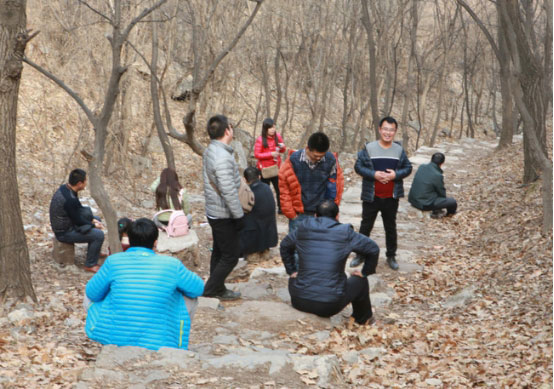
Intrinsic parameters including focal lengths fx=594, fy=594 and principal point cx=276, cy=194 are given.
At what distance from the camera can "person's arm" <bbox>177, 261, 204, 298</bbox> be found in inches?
174

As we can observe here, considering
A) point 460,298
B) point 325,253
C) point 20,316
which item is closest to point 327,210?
point 325,253

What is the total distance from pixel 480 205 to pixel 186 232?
6.52 m

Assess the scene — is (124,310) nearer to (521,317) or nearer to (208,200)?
(208,200)

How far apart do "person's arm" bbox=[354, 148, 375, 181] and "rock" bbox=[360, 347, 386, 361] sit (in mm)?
2557

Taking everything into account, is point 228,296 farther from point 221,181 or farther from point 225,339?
point 221,181

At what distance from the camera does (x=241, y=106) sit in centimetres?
2673

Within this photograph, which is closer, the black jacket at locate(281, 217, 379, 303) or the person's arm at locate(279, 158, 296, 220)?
the black jacket at locate(281, 217, 379, 303)

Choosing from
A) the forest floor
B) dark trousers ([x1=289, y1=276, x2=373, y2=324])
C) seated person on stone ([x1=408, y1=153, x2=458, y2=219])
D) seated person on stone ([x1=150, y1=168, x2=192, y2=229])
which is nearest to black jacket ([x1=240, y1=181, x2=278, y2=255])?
the forest floor

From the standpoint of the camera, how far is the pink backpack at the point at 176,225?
361 inches

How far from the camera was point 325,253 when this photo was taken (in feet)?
18.2

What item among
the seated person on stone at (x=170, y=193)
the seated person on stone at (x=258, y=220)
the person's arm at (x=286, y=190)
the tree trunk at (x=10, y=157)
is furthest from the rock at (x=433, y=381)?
the seated person on stone at (x=170, y=193)

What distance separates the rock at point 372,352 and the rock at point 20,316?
10.9 ft

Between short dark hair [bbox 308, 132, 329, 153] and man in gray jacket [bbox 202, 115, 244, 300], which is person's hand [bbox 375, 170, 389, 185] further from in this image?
man in gray jacket [bbox 202, 115, 244, 300]

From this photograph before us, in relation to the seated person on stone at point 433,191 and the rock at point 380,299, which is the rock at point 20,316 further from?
the seated person on stone at point 433,191
